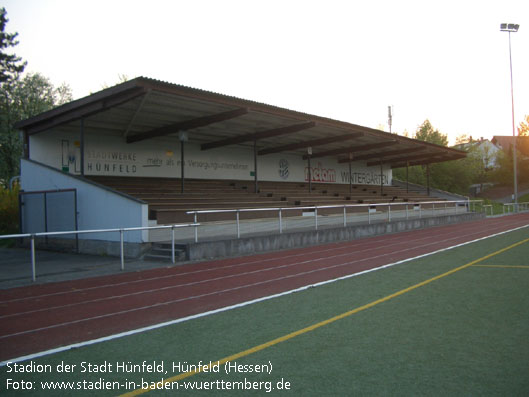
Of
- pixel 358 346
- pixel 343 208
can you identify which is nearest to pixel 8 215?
pixel 343 208

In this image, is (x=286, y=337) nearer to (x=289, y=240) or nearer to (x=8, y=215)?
(x=289, y=240)

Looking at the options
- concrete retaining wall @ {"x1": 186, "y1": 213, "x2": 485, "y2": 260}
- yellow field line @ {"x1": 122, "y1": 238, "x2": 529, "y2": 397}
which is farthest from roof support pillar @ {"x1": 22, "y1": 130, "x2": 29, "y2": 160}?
yellow field line @ {"x1": 122, "y1": 238, "x2": 529, "y2": 397}

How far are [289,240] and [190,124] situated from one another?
600 centimetres

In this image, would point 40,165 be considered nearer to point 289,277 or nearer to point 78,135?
point 78,135

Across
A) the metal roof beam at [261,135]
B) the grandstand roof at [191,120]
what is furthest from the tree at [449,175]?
the metal roof beam at [261,135]

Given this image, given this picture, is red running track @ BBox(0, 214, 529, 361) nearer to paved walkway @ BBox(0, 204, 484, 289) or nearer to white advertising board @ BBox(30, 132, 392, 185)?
paved walkway @ BBox(0, 204, 484, 289)

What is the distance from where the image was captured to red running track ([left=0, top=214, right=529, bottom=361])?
559 cm

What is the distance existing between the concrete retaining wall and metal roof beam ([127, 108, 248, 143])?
478 centimetres

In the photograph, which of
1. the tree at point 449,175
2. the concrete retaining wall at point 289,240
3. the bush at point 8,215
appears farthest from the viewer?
the tree at point 449,175

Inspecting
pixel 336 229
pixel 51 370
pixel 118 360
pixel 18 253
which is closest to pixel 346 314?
pixel 118 360

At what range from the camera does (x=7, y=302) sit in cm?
735

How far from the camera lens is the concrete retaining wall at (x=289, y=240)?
12.3 metres

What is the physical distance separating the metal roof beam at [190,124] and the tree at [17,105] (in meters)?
16.2

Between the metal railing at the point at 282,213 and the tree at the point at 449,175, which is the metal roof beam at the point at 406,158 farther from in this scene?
the tree at the point at 449,175
